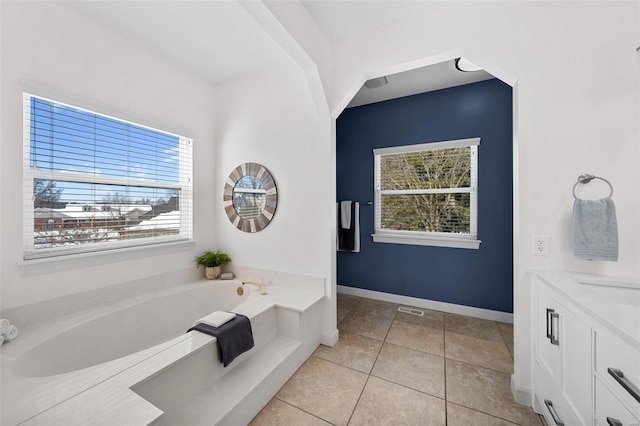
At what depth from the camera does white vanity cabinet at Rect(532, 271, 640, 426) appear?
788 millimetres

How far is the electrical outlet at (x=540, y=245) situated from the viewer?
1530 millimetres

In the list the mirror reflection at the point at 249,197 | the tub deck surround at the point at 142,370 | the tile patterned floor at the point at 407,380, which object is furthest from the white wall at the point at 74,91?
the tile patterned floor at the point at 407,380

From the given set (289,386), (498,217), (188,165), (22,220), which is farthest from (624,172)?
(22,220)

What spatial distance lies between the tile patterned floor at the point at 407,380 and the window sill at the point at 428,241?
839 millimetres

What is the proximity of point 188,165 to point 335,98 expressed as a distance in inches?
68.7

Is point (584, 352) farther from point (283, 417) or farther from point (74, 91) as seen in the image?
point (74, 91)

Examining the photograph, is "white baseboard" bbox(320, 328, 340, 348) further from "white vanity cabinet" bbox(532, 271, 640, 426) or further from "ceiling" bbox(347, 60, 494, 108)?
"ceiling" bbox(347, 60, 494, 108)

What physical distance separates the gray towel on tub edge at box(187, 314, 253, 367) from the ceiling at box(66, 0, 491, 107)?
7.18 ft

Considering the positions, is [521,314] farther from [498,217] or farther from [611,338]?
[498,217]

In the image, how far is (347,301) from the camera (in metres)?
3.30

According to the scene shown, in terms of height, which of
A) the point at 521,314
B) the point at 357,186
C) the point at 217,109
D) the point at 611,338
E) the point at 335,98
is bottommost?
the point at 521,314

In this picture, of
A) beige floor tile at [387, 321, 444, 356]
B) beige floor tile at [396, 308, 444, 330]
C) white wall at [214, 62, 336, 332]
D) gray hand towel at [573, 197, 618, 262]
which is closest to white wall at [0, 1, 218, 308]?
white wall at [214, 62, 336, 332]

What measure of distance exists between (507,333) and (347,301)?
1.72 meters

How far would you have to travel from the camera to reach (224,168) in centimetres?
288
